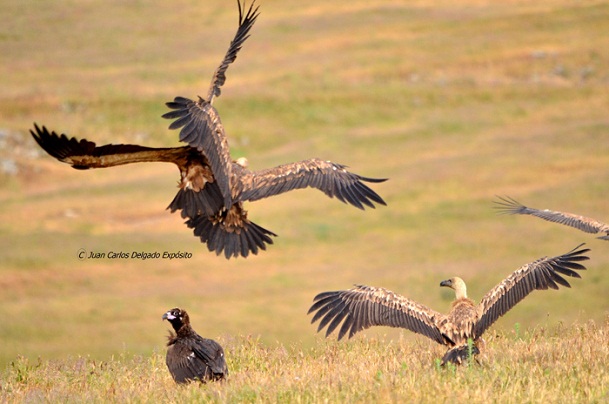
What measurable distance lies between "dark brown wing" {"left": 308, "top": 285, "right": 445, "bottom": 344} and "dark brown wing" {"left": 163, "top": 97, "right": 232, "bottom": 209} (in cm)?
198

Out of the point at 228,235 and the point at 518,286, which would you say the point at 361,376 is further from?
the point at 228,235

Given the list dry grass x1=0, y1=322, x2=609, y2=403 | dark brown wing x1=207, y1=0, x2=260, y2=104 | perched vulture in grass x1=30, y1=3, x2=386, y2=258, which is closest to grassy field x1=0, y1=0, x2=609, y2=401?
dry grass x1=0, y1=322, x2=609, y2=403

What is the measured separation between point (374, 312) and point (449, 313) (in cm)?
72

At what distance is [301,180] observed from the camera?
1207 centimetres

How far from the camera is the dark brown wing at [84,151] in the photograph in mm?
10859

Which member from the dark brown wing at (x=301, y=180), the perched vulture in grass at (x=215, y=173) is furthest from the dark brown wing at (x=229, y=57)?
the dark brown wing at (x=301, y=180)

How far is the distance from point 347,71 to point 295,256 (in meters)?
41.7

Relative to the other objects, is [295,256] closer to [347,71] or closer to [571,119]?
[571,119]

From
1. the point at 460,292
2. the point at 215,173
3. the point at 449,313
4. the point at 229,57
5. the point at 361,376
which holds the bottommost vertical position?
the point at 361,376

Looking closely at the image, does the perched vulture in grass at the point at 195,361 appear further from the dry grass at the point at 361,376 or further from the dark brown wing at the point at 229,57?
the dark brown wing at the point at 229,57

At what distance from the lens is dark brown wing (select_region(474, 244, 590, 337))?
34.8 ft

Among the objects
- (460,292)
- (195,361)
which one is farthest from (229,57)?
(195,361)

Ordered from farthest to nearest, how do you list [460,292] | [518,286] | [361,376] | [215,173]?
[215,173]
[460,292]
[518,286]
[361,376]

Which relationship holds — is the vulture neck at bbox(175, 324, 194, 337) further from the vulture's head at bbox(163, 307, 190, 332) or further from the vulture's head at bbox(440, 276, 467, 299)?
the vulture's head at bbox(440, 276, 467, 299)
